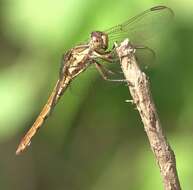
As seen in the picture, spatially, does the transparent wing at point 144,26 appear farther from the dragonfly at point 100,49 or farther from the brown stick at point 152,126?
the brown stick at point 152,126

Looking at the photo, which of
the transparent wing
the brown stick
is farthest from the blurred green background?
the brown stick

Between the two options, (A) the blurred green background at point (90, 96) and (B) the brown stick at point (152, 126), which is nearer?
(B) the brown stick at point (152, 126)

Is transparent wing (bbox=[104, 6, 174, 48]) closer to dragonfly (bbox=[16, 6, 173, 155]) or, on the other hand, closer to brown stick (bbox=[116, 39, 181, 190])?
dragonfly (bbox=[16, 6, 173, 155])

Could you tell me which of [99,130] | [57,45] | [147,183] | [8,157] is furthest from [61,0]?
[8,157]

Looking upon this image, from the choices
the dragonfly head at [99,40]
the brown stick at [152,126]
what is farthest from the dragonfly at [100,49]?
the brown stick at [152,126]

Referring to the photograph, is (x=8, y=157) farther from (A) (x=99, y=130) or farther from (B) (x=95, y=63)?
(B) (x=95, y=63)

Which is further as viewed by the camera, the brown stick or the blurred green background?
the blurred green background
